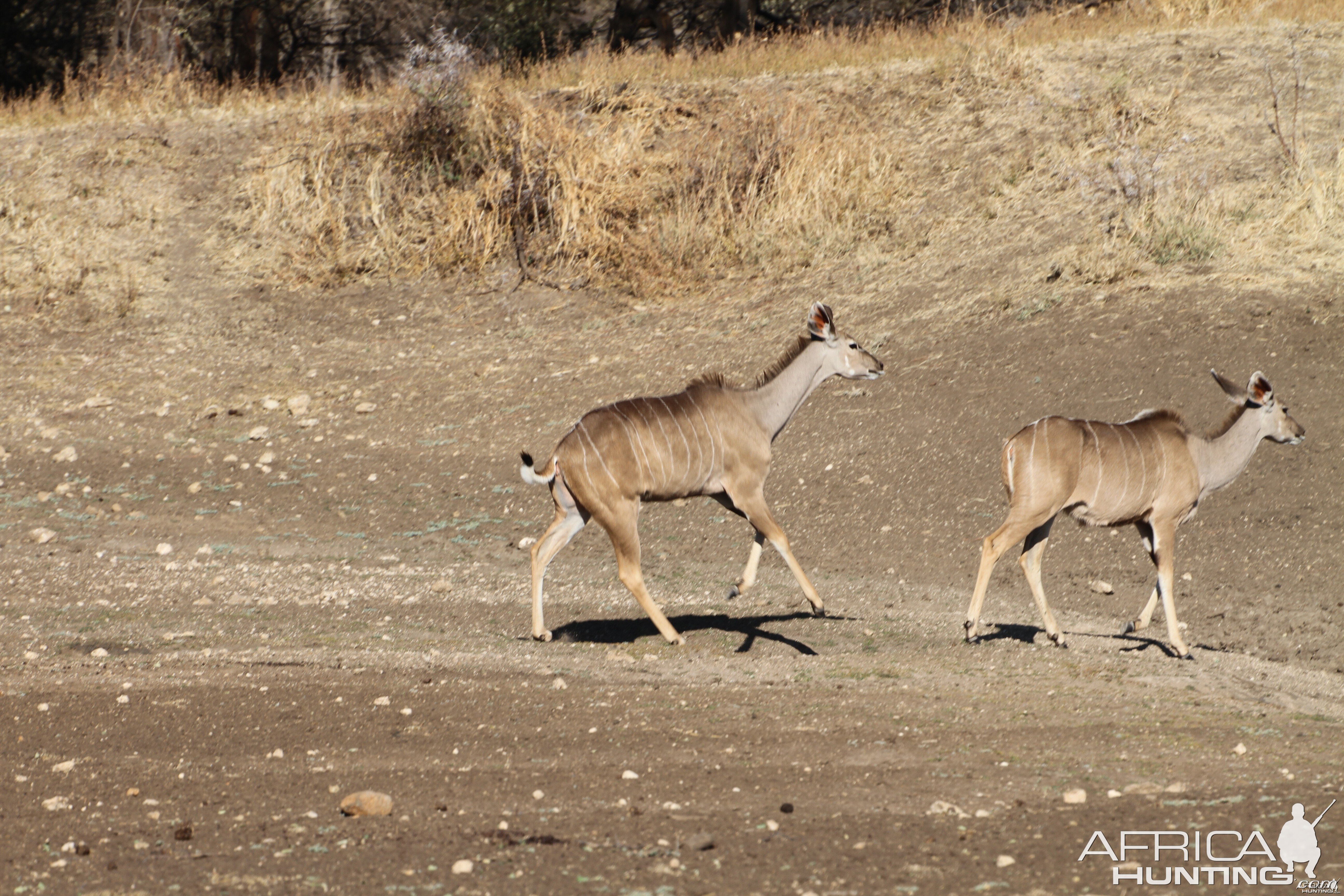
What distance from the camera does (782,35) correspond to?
76.8 ft

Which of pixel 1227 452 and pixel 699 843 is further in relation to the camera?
pixel 1227 452

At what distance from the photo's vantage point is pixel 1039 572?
326 inches

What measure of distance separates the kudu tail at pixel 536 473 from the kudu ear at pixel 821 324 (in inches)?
87.4

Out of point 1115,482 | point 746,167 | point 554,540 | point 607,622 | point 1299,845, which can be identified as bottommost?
point 607,622

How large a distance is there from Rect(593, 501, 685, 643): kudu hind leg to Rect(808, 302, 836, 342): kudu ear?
2060 millimetres

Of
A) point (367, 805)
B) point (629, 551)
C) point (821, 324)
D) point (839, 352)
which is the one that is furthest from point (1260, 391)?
point (367, 805)

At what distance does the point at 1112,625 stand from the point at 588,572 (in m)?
3.56

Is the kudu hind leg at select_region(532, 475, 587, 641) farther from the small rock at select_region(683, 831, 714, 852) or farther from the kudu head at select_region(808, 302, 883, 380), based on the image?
the small rock at select_region(683, 831, 714, 852)

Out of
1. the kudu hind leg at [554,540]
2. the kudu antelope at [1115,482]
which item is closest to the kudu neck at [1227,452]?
the kudu antelope at [1115,482]

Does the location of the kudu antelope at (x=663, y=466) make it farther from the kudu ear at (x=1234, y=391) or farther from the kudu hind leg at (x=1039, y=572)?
the kudu ear at (x=1234, y=391)

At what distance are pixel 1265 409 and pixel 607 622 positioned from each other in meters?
4.29

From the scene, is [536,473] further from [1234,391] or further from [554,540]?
[1234,391]

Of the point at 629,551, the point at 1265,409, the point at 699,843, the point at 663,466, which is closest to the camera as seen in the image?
the point at 699,843

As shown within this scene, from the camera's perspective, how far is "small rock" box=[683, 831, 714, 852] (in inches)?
180
